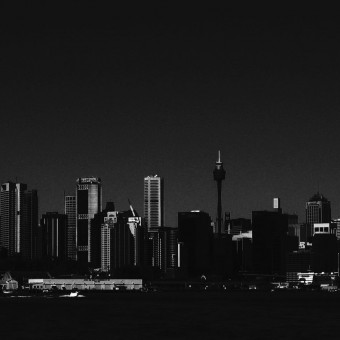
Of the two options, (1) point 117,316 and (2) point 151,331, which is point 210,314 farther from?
(2) point 151,331

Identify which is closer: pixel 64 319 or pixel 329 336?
pixel 329 336

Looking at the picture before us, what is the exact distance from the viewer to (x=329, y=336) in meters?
115

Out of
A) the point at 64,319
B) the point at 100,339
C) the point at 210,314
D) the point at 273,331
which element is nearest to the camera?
the point at 100,339

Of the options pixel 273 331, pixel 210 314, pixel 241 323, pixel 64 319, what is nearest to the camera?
pixel 273 331

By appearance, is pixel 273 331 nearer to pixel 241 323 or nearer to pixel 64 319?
pixel 241 323

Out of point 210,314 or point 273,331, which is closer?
point 273,331

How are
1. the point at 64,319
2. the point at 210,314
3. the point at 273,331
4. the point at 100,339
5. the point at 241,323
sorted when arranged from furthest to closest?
the point at 210,314 → the point at 64,319 → the point at 241,323 → the point at 273,331 → the point at 100,339

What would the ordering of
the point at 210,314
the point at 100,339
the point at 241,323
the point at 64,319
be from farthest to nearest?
the point at 210,314
the point at 64,319
the point at 241,323
the point at 100,339

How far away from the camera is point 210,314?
166250 millimetres

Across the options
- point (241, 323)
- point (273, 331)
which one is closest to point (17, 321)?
point (241, 323)

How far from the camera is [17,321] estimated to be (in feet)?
482

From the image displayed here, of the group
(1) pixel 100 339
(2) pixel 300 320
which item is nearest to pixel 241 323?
(2) pixel 300 320

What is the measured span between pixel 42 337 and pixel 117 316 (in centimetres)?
4645

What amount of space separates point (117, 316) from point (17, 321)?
1757cm
